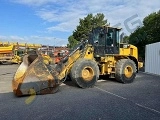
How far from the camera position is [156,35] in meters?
33.3

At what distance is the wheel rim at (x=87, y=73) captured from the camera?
9933mm

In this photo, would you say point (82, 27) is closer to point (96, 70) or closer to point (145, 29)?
point (145, 29)

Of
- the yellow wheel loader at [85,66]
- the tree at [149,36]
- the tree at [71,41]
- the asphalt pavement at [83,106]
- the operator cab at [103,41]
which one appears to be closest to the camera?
the asphalt pavement at [83,106]

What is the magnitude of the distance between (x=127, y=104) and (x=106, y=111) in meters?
0.99

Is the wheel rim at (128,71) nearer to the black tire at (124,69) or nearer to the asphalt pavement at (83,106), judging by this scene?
the black tire at (124,69)

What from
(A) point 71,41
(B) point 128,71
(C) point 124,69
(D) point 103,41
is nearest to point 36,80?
(D) point 103,41

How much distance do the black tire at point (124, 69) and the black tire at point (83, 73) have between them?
148 cm

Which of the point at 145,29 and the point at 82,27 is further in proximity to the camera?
the point at 82,27

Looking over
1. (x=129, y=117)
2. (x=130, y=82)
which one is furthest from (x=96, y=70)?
(x=129, y=117)

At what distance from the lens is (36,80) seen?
8383mm

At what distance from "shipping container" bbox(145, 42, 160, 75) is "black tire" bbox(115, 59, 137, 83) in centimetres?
540

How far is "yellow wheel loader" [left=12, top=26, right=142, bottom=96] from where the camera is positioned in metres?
8.41

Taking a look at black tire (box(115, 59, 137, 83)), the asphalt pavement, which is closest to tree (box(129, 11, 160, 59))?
black tire (box(115, 59, 137, 83))

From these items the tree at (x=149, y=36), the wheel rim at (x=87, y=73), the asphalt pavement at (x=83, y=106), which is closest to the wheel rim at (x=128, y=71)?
the wheel rim at (x=87, y=73)
